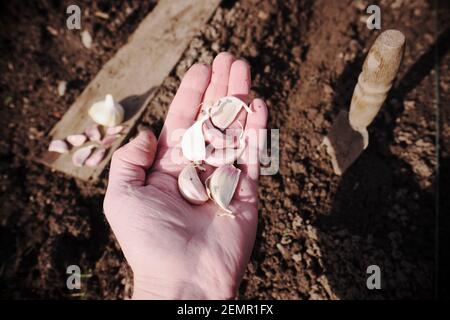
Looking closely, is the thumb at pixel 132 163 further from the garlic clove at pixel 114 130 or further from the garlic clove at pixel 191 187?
the garlic clove at pixel 114 130

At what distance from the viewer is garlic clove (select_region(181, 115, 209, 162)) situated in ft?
6.14

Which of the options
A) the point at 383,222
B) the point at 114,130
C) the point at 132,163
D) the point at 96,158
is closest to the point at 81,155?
the point at 96,158

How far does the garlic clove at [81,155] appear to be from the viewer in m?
2.47

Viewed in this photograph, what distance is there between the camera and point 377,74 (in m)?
1.87

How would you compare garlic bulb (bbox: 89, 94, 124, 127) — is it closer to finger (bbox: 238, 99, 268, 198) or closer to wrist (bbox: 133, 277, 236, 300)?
finger (bbox: 238, 99, 268, 198)

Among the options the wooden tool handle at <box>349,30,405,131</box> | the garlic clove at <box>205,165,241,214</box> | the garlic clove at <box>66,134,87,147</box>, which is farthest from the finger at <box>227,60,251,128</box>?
the garlic clove at <box>66,134,87,147</box>

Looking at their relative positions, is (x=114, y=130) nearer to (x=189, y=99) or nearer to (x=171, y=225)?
(x=189, y=99)

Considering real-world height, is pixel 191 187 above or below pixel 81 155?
below

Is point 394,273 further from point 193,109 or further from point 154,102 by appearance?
point 154,102

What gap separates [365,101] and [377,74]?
25 centimetres

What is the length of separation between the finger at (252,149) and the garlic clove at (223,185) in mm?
86

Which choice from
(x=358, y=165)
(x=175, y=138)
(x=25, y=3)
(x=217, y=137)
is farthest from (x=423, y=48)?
(x=25, y=3)

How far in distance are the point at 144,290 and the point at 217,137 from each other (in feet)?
2.70

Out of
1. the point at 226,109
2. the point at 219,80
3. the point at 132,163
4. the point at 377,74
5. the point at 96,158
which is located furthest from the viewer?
the point at 96,158
